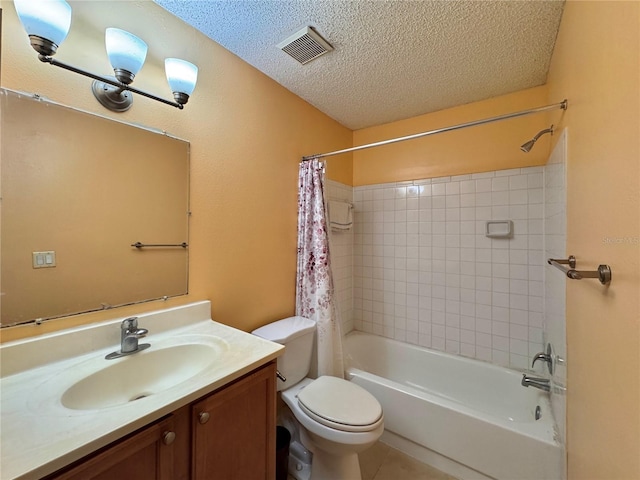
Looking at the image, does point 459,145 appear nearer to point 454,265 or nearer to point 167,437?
point 454,265

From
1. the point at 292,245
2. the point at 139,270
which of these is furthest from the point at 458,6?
the point at 139,270

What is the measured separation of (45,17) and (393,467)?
2503 millimetres

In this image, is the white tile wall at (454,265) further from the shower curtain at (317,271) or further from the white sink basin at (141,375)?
the white sink basin at (141,375)

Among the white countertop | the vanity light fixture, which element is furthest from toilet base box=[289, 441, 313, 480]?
the vanity light fixture

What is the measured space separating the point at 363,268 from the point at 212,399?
1.89 metres

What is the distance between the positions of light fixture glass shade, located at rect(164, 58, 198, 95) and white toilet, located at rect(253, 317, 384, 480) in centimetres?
129

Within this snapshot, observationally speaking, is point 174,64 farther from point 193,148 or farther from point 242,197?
point 242,197

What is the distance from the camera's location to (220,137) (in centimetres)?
143

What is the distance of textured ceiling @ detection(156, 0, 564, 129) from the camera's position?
118 centimetres

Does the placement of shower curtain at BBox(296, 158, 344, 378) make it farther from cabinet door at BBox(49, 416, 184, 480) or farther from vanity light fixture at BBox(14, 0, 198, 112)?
cabinet door at BBox(49, 416, 184, 480)

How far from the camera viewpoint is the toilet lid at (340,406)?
119cm

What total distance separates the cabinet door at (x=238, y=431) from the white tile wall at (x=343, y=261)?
1.34 m

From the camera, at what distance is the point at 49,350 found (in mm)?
873

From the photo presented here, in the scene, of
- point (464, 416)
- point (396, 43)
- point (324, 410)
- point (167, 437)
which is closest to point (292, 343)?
point (324, 410)
